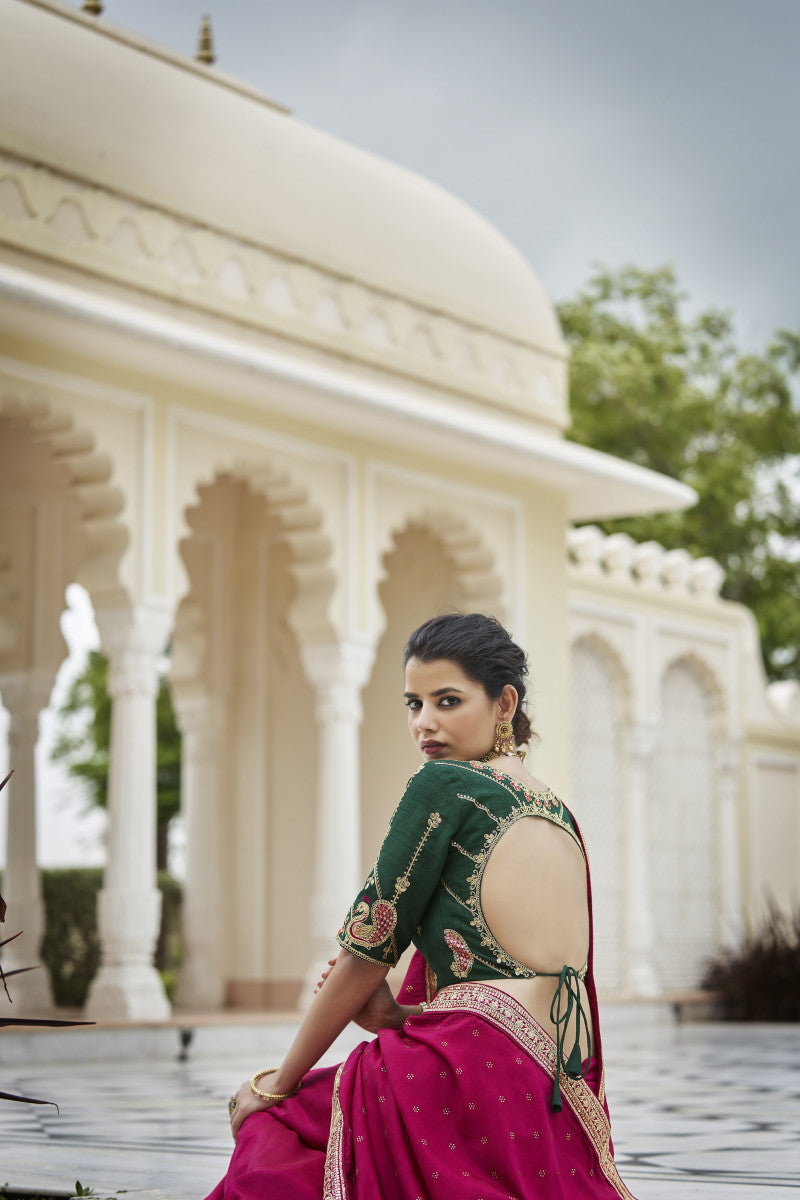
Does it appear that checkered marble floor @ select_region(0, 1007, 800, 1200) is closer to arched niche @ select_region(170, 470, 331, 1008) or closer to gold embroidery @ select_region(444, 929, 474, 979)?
gold embroidery @ select_region(444, 929, 474, 979)

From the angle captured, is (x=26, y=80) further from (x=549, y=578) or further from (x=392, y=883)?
(x=392, y=883)

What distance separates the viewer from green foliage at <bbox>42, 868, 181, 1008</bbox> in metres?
11.4

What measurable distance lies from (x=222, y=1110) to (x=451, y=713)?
9.21ft

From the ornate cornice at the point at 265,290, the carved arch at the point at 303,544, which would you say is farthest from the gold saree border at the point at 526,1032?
the carved arch at the point at 303,544

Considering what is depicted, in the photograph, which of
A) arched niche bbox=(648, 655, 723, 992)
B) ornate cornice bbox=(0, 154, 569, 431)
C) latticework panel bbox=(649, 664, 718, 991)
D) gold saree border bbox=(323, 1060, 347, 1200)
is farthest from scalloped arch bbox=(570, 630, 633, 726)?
gold saree border bbox=(323, 1060, 347, 1200)

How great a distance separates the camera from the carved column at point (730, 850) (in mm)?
11531

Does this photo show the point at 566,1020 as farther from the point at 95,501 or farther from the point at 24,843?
the point at 24,843

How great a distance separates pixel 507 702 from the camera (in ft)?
8.33

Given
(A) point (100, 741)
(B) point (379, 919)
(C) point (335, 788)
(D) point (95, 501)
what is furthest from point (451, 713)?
(A) point (100, 741)

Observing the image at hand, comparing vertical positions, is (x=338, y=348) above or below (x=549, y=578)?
above

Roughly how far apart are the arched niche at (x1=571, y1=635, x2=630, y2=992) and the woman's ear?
26.4ft

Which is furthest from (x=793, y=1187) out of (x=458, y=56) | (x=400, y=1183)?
(x=458, y=56)

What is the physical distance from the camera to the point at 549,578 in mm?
9797

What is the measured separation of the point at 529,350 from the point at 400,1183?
316 inches
